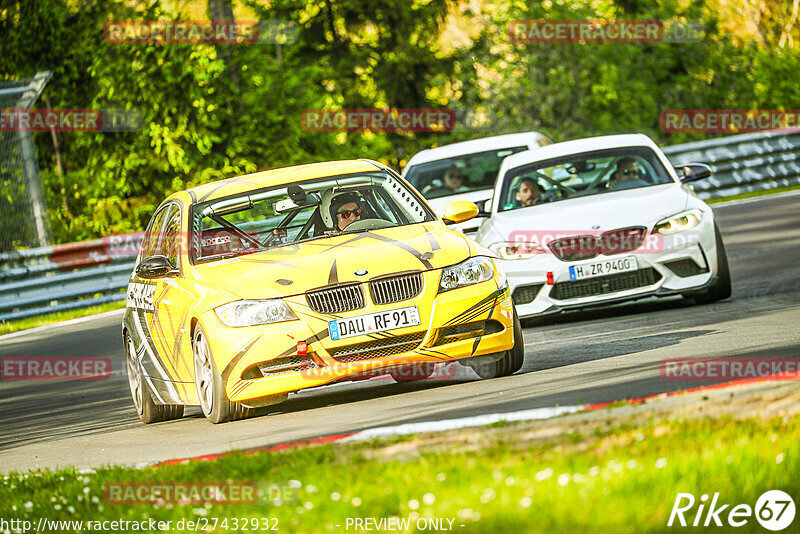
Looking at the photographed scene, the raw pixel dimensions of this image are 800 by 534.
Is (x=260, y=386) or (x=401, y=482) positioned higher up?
(x=401, y=482)

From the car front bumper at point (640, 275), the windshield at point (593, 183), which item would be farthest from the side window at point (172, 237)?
the windshield at point (593, 183)

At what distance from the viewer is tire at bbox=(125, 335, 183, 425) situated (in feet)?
32.1

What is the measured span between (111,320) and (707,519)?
14.7m

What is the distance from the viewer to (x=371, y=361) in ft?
27.4

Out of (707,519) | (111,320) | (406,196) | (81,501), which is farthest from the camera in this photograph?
(111,320)

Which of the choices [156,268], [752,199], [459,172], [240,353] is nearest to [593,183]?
[459,172]

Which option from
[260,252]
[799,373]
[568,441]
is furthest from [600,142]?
[568,441]

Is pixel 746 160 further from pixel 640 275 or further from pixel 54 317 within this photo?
pixel 640 275

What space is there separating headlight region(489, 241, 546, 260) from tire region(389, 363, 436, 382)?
2.44 metres

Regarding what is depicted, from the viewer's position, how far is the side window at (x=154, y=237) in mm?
10492

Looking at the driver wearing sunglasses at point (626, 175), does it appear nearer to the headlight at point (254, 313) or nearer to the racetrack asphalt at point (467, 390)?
the racetrack asphalt at point (467, 390)

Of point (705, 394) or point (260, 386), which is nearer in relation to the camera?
point (705, 394)

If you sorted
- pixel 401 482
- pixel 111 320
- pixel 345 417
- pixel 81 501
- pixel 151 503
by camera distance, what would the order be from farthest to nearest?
pixel 111 320
pixel 345 417
pixel 81 501
pixel 151 503
pixel 401 482

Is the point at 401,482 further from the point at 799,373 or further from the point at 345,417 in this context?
the point at 345,417
